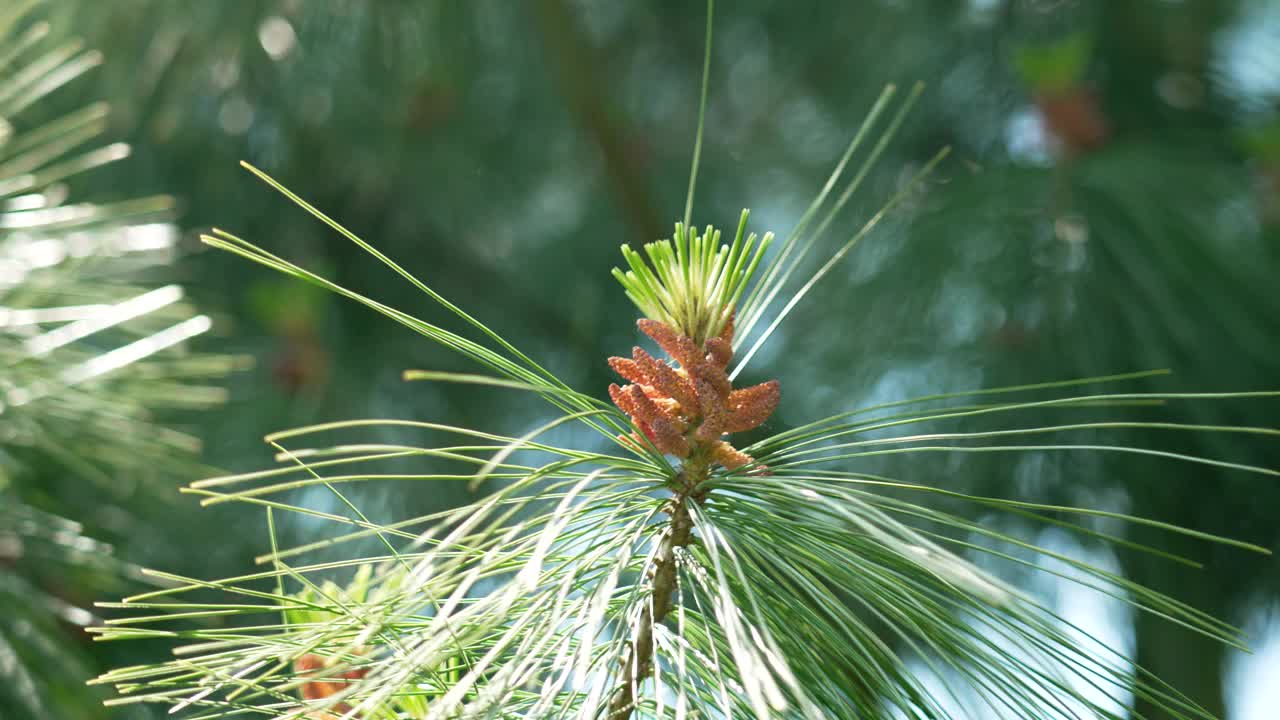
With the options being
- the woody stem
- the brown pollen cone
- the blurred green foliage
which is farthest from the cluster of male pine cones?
the blurred green foliage

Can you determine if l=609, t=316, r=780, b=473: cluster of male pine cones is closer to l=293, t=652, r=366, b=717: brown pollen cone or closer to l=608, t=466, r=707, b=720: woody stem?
l=608, t=466, r=707, b=720: woody stem

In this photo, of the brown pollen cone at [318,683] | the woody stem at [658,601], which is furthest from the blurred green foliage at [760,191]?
the woody stem at [658,601]

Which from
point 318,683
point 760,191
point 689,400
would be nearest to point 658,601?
point 689,400

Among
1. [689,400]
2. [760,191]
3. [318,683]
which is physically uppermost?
[760,191]

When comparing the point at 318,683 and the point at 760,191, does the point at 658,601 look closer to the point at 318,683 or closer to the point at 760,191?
the point at 318,683

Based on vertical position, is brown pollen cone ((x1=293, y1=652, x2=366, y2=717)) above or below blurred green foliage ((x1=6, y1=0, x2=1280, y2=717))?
below

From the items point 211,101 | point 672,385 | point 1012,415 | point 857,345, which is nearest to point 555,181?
point 211,101
